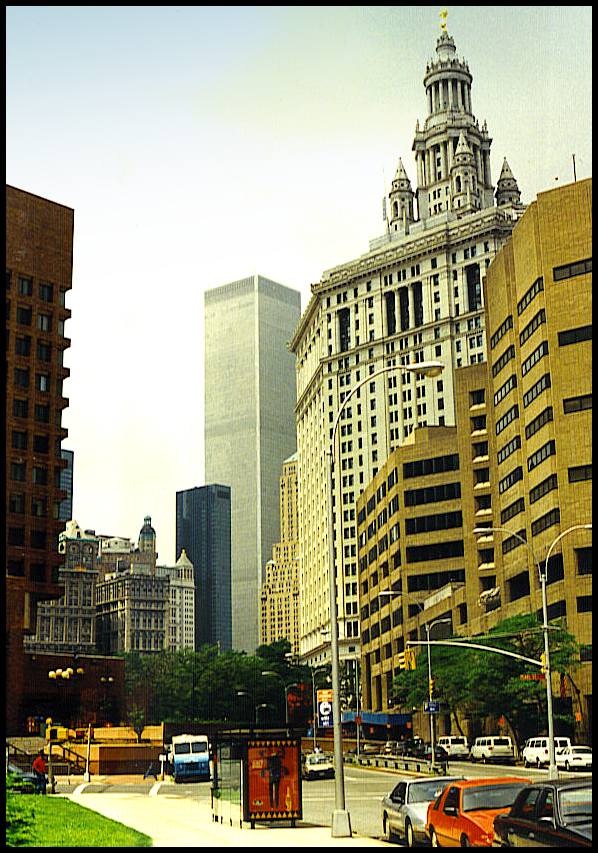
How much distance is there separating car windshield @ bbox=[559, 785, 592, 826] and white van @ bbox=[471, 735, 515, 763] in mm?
51549

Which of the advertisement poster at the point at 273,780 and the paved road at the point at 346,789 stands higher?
the advertisement poster at the point at 273,780

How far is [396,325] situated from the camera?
168500 mm

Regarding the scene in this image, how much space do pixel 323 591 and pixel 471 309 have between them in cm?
5427

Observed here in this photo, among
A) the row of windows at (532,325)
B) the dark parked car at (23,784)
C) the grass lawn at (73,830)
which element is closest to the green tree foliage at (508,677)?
the row of windows at (532,325)

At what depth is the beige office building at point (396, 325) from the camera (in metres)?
160

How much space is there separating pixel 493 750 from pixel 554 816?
173ft

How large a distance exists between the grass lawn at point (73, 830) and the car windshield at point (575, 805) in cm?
935

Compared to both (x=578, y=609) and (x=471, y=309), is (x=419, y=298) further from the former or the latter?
(x=578, y=609)

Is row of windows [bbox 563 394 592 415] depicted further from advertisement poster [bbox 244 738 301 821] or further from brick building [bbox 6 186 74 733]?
advertisement poster [bbox 244 738 301 821]

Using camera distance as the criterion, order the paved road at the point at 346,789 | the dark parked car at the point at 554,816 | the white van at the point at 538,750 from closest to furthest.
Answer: the dark parked car at the point at 554,816 → the paved road at the point at 346,789 → the white van at the point at 538,750

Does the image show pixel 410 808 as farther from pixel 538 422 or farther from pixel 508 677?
pixel 538 422

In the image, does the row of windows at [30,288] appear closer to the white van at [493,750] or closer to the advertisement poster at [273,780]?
the white van at [493,750]

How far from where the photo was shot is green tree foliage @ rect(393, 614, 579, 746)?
69750 millimetres

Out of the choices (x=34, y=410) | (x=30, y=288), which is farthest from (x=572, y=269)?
(x=34, y=410)
